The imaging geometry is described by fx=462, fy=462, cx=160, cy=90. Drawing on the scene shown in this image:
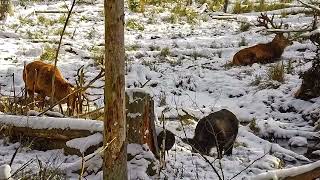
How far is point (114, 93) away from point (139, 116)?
1070 millimetres

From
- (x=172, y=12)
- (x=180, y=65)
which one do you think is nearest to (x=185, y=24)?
(x=172, y=12)

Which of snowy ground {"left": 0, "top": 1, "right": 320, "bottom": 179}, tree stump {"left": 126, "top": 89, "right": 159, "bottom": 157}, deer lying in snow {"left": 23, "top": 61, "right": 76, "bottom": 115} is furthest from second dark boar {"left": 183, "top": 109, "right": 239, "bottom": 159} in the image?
deer lying in snow {"left": 23, "top": 61, "right": 76, "bottom": 115}

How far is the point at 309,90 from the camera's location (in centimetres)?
744

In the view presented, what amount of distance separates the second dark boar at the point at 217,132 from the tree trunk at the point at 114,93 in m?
1.76

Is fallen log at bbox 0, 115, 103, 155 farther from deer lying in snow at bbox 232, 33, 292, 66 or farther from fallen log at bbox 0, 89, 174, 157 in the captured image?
deer lying in snow at bbox 232, 33, 292, 66

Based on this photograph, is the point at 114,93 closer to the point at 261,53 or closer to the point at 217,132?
the point at 217,132

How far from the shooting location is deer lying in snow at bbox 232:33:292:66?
952 cm

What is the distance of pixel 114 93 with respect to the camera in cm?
326

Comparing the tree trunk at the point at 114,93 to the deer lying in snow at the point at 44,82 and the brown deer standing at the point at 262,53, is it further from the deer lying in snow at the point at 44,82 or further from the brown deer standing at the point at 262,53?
the brown deer standing at the point at 262,53

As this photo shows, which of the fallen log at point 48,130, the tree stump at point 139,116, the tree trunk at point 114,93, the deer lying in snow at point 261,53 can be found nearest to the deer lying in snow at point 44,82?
the fallen log at point 48,130

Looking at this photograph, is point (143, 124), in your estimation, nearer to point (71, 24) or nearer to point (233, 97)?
point (233, 97)

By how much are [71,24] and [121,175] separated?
10473 mm

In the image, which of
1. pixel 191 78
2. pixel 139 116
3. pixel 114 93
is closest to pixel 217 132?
pixel 139 116

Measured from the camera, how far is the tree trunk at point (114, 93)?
10.3ft
